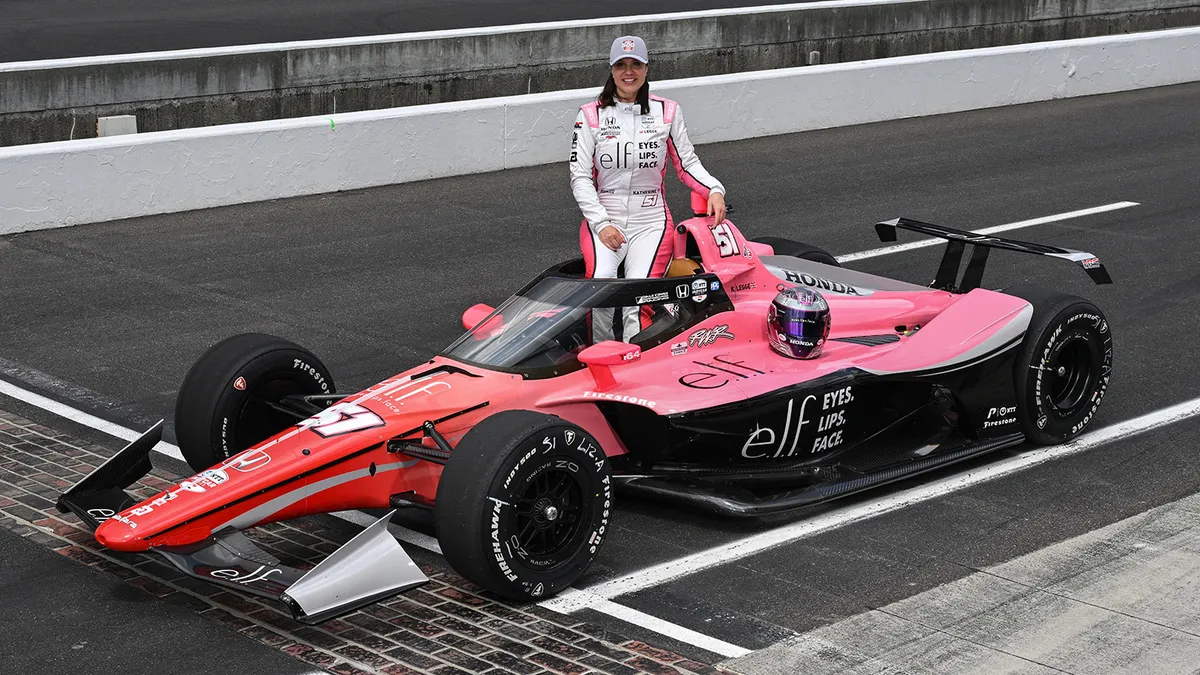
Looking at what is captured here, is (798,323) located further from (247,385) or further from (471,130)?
(471,130)

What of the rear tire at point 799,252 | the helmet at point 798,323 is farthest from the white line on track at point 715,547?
the rear tire at point 799,252

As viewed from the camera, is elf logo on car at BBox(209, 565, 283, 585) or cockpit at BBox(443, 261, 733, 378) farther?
cockpit at BBox(443, 261, 733, 378)

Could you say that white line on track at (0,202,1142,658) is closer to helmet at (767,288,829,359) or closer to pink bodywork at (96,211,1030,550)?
pink bodywork at (96,211,1030,550)

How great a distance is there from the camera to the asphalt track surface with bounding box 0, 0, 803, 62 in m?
19.0

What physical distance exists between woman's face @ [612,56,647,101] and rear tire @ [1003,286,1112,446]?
7.42 feet

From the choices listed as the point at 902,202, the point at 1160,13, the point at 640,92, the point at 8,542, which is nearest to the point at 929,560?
the point at 640,92

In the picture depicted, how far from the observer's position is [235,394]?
7.37 metres

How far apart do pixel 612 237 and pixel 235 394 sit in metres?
2.03

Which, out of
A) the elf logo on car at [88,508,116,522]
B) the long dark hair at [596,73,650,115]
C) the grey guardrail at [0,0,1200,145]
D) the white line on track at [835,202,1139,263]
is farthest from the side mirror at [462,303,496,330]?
the grey guardrail at [0,0,1200,145]

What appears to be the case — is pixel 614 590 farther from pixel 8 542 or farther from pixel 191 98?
pixel 191 98

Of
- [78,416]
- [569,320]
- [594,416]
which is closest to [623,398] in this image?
[594,416]

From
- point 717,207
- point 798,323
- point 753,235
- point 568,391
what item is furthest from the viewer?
point 753,235

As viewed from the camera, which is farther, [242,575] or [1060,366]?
[1060,366]

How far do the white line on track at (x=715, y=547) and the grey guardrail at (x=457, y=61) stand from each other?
7961 mm
